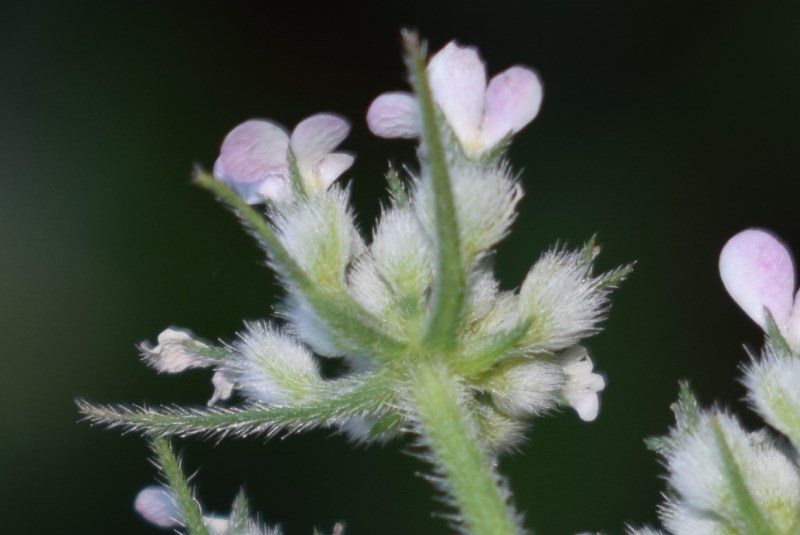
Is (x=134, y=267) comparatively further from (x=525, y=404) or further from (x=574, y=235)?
(x=525, y=404)

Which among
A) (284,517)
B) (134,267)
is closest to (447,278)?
(284,517)

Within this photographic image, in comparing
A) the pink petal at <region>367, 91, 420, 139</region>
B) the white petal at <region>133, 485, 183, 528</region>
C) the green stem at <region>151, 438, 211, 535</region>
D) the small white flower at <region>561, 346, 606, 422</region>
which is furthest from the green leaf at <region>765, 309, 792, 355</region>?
the white petal at <region>133, 485, 183, 528</region>

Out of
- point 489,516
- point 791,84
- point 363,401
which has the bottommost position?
point 489,516

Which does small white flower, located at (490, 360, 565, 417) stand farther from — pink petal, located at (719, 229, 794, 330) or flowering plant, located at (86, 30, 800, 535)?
pink petal, located at (719, 229, 794, 330)

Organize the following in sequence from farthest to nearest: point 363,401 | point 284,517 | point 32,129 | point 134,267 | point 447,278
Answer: point 32,129 → point 134,267 → point 284,517 → point 363,401 → point 447,278

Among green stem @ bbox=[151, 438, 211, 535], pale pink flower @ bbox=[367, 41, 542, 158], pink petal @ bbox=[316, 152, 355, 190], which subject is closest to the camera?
green stem @ bbox=[151, 438, 211, 535]

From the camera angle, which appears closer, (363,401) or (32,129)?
(363,401)

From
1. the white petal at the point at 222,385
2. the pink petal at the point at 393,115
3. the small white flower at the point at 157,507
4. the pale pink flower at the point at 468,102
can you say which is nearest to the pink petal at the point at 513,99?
the pale pink flower at the point at 468,102
